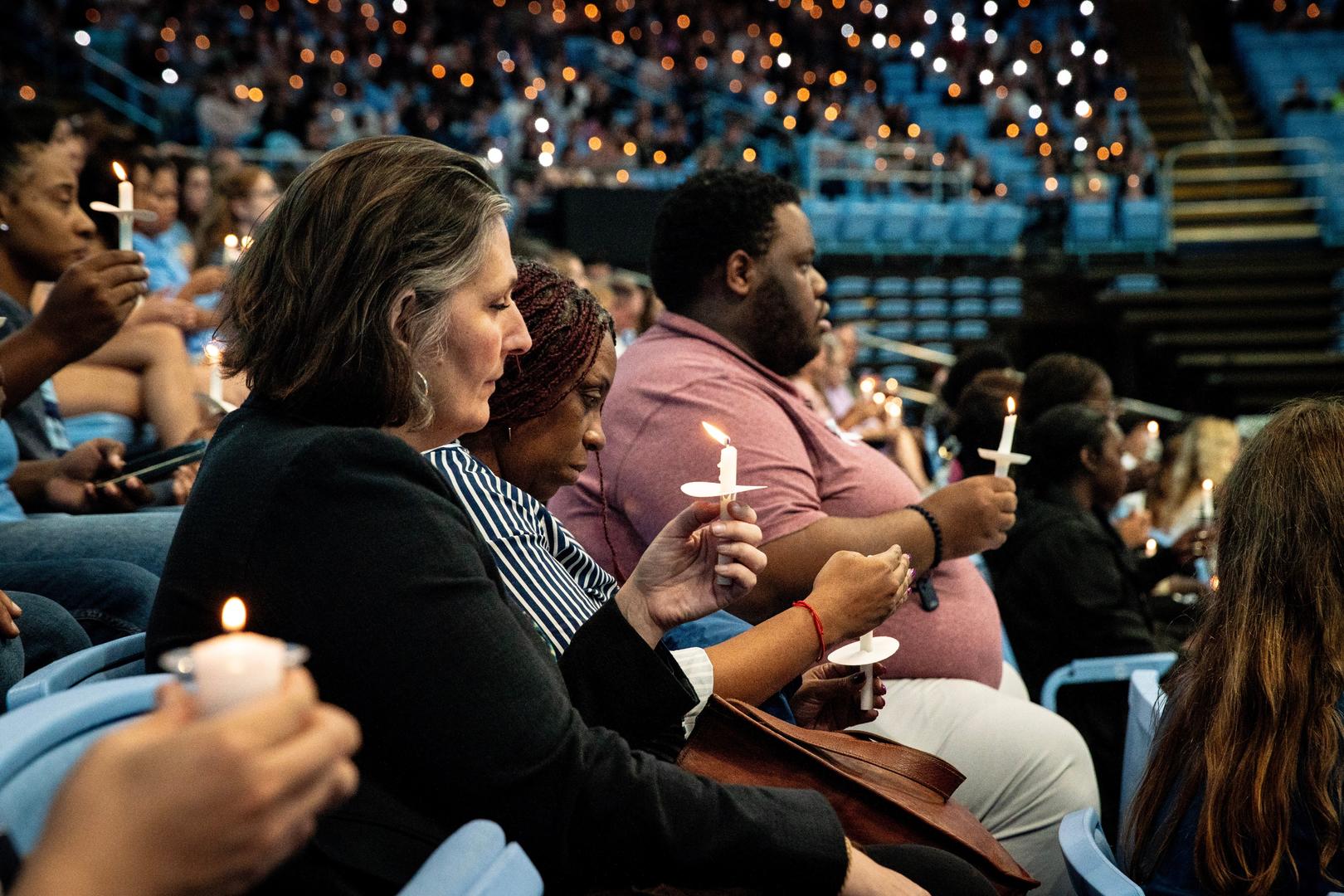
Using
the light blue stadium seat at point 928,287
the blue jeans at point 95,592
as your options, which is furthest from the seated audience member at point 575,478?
the light blue stadium seat at point 928,287

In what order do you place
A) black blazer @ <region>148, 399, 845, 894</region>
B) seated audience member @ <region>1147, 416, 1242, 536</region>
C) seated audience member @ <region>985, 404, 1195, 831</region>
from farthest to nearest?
seated audience member @ <region>1147, 416, 1242, 536</region> < seated audience member @ <region>985, 404, 1195, 831</region> < black blazer @ <region>148, 399, 845, 894</region>

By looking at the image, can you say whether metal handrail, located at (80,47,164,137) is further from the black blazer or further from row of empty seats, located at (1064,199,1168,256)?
the black blazer

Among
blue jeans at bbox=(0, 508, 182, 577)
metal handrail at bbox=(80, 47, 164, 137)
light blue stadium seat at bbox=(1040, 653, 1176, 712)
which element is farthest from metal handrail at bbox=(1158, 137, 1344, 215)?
blue jeans at bbox=(0, 508, 182, 577)

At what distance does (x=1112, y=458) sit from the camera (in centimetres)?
336

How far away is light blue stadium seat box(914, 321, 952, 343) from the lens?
12219mm

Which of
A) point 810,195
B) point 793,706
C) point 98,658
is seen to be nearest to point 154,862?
point 98,658

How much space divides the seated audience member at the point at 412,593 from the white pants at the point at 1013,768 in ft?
2.49

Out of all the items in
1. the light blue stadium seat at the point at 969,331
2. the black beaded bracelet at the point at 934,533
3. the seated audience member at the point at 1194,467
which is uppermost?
the black beaded bracelet at the point at 934,533

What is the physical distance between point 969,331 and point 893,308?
79cm

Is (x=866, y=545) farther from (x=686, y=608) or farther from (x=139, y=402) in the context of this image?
(x=139, y=402)

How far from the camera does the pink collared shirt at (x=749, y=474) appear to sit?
6.77ft

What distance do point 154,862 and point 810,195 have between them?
11828 mm

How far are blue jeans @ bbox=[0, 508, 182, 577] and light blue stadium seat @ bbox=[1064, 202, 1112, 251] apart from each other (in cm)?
1179

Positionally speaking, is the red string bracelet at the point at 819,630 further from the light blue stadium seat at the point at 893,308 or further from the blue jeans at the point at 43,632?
the light blue stadium seat at the point at 893,308
